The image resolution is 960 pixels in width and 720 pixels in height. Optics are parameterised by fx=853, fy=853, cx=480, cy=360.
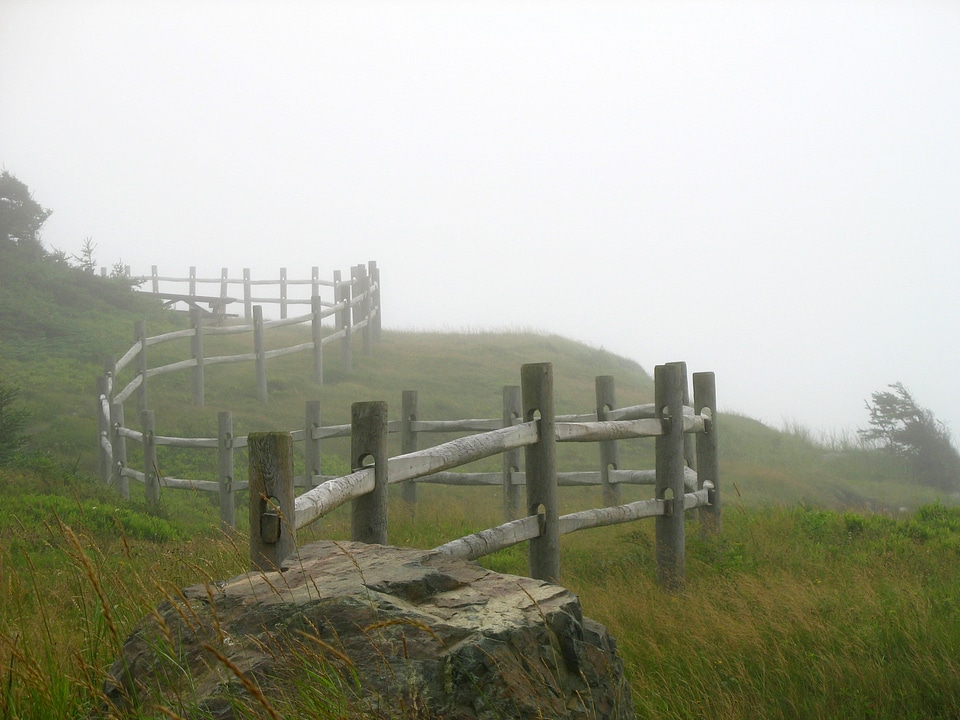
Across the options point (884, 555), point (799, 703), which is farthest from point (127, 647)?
point (884, 555)

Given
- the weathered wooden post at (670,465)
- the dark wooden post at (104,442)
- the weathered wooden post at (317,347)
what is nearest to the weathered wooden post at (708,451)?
the weathered wooden post at (670,465)

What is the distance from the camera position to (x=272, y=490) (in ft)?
9.63

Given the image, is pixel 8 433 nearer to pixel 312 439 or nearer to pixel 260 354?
pixel 312 439

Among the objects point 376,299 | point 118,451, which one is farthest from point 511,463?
point 376,299

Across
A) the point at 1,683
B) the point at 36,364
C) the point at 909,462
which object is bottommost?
the point at 909,462

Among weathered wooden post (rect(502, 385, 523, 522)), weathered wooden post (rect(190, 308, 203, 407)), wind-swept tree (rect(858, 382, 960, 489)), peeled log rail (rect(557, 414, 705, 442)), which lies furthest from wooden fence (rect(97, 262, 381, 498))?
wind-swept tree (rect(858, 382, 960, 489))

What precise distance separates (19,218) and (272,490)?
24.4 metres

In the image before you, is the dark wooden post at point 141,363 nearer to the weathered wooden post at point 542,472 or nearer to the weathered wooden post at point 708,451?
the weathered wooden post at point 708,451

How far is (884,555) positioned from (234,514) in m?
6.69

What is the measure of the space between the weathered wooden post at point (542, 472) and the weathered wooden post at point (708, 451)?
275 centimetres

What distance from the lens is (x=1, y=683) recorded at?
7.16ft

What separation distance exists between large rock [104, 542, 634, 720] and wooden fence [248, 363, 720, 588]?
272 millimetres

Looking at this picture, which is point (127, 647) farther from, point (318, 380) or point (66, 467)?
point (318, 380)

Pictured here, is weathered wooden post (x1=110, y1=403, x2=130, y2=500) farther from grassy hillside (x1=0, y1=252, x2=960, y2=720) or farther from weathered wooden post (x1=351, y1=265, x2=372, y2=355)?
weathered wooden post (x1=351, y1=265, x2=372, y2=355)
